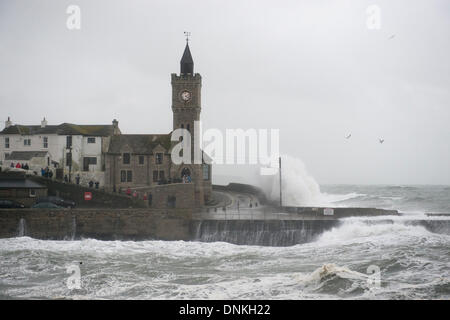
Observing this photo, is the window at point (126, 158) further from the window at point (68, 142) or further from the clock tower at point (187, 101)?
the window at point (68, 142)

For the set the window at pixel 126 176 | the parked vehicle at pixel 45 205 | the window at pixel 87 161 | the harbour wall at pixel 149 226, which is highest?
the window at pixel 87 161

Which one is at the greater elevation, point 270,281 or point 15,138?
point 15,138

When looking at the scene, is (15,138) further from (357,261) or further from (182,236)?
(357,261)

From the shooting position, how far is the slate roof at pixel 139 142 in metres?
43.2

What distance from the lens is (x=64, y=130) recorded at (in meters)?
44.2

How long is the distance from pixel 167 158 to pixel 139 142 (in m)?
3.73

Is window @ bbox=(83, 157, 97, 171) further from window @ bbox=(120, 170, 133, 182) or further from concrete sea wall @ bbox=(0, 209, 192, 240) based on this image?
concrete sea wall @ bbox=(0, 209, 192, 240)

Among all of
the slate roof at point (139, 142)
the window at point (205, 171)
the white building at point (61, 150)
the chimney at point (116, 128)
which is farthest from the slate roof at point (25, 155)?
the window at point (205, 171)

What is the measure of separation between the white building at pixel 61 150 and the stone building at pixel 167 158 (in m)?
1.30
